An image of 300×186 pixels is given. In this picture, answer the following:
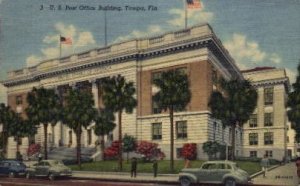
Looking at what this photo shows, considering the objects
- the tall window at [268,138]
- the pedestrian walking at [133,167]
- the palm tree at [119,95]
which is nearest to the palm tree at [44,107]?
the palm tree at [119,95]

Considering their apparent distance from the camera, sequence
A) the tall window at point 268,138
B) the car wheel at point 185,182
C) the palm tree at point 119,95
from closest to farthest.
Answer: the car wheel at point 185,182, the tall window at point 268,138, the palm tree at point 119,95

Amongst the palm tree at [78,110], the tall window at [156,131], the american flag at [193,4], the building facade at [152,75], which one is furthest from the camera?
the palm tree at [78,110]

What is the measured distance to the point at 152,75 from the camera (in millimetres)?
32906

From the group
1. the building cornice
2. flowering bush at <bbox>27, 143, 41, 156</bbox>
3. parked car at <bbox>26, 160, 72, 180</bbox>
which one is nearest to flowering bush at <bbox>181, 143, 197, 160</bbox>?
the building cornice

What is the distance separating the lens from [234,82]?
28.0 m

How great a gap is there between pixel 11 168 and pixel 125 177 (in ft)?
22.9

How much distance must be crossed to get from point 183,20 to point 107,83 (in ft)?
29.0

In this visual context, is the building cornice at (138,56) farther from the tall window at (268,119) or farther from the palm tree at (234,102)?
the tall window at (268,119)

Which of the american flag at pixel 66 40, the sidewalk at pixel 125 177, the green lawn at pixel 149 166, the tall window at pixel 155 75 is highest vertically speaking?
the american flag at pixel 66 40

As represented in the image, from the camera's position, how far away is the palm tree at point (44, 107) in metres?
34.5

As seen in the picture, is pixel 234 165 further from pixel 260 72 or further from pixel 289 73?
pixel 260 72

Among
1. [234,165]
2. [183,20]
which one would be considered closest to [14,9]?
[183,20]

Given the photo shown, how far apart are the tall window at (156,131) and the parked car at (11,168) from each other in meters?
7.31

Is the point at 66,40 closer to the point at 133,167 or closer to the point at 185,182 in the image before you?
the point at 133,167
